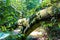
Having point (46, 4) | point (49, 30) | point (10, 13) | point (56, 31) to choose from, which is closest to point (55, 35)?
point (56, 31)

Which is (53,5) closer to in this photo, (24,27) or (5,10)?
(24,27)

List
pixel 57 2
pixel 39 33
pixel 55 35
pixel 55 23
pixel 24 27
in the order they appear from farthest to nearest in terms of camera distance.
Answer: pixel 39 33 → pixel 55 35 → pixel 24 27 → pixel 55 23 → pixel 57 2

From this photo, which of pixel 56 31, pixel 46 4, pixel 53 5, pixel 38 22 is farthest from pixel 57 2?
pixel 56 31

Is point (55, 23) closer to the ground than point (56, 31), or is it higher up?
higher up

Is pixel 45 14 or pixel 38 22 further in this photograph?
pixel 38 22

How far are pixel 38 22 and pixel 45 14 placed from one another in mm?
414

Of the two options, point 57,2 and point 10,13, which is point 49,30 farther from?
point 10,13

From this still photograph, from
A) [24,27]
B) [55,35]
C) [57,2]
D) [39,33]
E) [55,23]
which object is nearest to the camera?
[57,2]

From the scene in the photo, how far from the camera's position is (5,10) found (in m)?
1.54

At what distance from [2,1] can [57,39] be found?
3.71 m

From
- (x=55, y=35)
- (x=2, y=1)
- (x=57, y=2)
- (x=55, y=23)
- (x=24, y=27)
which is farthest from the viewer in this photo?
(x=55, y=35)

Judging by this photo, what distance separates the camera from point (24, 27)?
440 cm

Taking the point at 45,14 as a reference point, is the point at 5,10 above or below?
above

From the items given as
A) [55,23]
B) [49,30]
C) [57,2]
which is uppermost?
[57,2]
